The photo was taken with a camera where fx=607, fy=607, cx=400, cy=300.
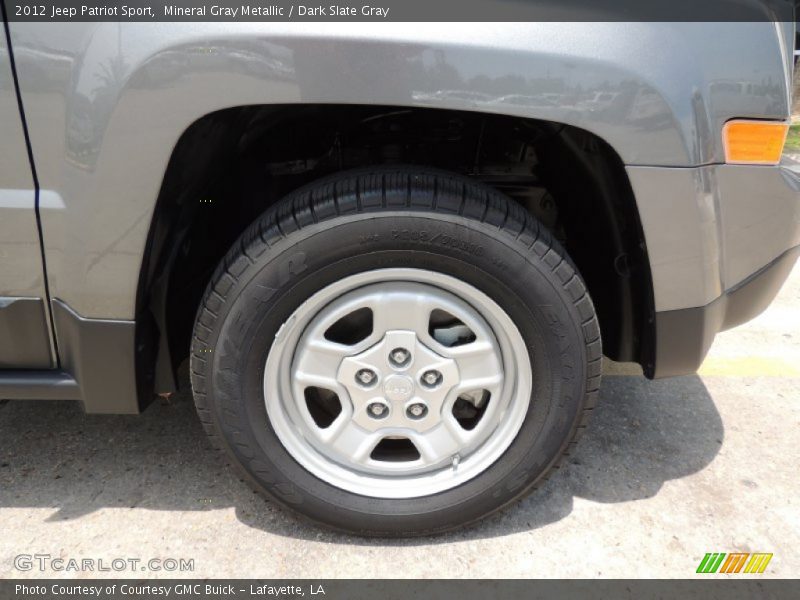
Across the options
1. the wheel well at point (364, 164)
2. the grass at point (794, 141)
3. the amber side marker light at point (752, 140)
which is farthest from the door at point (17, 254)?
the grass at point (794, 141)

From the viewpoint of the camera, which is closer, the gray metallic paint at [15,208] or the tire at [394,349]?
the gray metallic paint at [15,208]

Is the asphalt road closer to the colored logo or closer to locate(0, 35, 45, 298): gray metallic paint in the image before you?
the colored logo

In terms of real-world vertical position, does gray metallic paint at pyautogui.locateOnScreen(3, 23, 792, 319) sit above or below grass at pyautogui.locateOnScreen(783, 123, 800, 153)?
above

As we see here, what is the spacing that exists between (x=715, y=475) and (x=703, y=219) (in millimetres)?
1031

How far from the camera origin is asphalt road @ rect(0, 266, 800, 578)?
175 cm

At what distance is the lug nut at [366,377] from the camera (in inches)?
67.9

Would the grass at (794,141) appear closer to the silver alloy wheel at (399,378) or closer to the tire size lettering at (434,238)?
the silver alloy wheel at (399,378)

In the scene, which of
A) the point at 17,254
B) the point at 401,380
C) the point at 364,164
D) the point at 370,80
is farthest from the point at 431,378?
the point at 17,254

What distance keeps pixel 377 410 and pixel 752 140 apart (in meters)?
1.21

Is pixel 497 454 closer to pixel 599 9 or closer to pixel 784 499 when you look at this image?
pixel 784 499

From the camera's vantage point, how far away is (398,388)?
173cm

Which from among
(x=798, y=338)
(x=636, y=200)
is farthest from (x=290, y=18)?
(x=798, y=338)

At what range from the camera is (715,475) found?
2.09 metres

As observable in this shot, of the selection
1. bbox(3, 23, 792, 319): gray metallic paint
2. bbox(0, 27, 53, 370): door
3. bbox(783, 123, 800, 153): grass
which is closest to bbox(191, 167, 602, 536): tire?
bbox(3, 23, 792, 319): gray metallic paint
